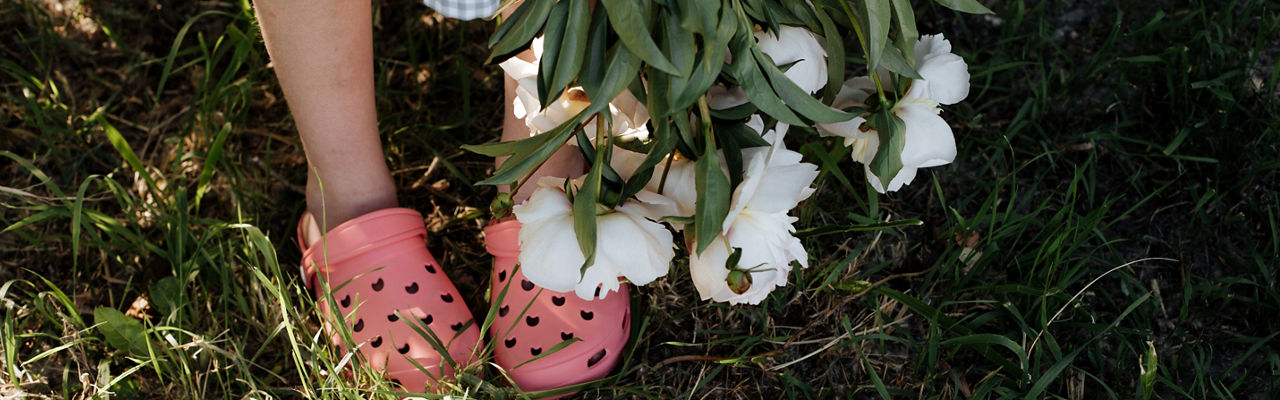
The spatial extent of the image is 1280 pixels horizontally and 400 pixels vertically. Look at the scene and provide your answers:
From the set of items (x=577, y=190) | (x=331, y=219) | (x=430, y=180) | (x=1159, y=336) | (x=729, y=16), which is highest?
(x=729, y=16)

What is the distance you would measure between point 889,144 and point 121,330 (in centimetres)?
91

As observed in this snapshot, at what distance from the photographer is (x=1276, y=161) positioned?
4.37ft

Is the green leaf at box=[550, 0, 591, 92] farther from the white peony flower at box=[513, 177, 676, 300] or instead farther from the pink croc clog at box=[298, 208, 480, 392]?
the pink croc clog at box=[298, 208, 480, 392]

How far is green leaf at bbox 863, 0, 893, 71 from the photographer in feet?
2.57

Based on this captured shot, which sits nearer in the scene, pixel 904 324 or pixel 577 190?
pixel 577 190

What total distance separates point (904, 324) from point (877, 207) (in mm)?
150

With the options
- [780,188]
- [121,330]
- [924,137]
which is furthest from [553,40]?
[121,330]

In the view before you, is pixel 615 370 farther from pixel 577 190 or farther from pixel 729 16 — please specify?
pixel 729 16

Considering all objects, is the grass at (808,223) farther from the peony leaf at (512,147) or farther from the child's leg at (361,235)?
the peony leaf at (512,147)

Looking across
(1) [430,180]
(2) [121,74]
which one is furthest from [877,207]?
(2) [121,74]

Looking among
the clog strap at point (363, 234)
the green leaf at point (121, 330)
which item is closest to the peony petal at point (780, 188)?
the clog strap at point (363, 234)

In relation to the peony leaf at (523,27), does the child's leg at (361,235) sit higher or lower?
lower

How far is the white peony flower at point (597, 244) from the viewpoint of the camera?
805 millimetres

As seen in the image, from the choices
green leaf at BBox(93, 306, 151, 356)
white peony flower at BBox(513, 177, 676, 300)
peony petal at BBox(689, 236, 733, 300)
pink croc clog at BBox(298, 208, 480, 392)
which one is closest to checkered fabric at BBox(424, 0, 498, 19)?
white peony flower at BBox(513, 177, 676, 300)
